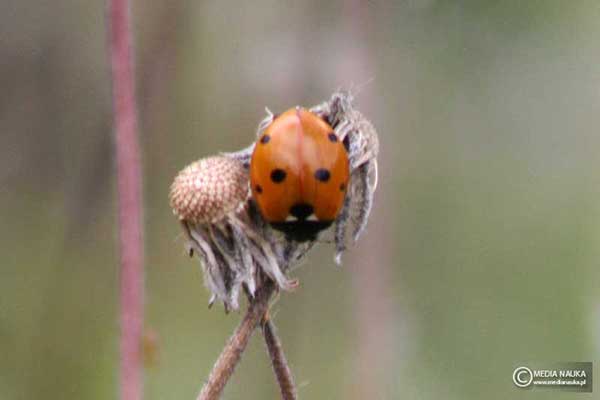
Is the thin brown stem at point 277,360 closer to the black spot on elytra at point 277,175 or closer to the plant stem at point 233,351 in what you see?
the plant stem at point 233,351

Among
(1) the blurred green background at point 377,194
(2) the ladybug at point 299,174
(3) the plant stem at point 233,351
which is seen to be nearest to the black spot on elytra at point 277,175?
(2) the ladybug at point 299,174

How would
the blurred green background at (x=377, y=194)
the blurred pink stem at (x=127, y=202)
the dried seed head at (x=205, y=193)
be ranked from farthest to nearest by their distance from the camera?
the blurred green background at (x=377, y=194)
the blurred pink stem at (x=127, y=202)
the dried seed head at (x=205, y=193)

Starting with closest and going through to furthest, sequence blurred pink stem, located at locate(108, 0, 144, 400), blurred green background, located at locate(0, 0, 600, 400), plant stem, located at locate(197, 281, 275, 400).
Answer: plant stem, located at locate(197, 281, 275, 400)
blurred pink stem, located at locate(108, 0, 144, 400)
blurred green background, located at locate(0, 0, 600, 400)

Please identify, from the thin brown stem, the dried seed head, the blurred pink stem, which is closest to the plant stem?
the thin brown stem

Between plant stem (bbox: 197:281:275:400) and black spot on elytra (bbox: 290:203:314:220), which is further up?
black spot on elytra (bbox: 290:203:314:220)

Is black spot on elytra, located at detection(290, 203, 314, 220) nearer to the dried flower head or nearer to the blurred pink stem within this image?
the dried flower head

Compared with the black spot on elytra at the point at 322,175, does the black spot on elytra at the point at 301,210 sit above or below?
below

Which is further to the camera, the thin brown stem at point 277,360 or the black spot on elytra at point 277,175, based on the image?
the black spot on elytra at point 277,175
